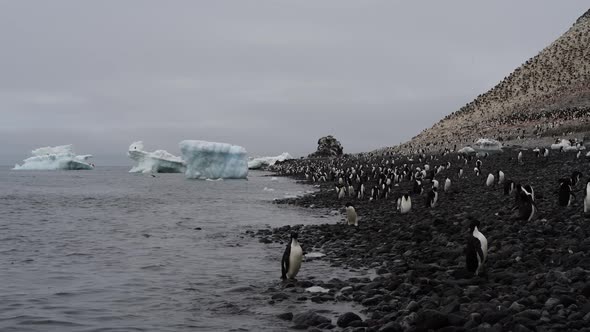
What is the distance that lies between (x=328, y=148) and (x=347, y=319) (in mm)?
85301

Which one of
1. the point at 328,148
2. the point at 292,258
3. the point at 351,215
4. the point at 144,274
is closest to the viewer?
the point at 292,258

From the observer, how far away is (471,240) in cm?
834

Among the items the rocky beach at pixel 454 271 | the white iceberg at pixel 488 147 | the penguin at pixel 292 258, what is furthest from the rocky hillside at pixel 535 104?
the penguin at pixel 292 258

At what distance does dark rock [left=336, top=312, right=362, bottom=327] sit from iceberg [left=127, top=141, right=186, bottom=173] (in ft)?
209

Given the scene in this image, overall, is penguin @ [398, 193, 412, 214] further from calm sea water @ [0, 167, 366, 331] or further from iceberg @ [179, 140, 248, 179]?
iceberg @ [179, 140, 248, 179]

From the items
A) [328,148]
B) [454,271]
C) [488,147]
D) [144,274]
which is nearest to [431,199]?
[454,271]

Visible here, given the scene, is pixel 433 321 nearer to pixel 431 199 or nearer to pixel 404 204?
pixel 404 204

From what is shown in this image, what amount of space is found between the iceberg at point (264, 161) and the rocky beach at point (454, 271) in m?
76.5

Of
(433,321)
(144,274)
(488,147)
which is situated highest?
(488,147)

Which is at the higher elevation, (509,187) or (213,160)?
(213,160)

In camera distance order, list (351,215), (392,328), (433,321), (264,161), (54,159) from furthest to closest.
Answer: (264,161) < (54,159) < (351,215) < (392,328) < (433,321)

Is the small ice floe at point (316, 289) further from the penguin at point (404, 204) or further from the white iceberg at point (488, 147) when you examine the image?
the white iceberg at point (488, 147)

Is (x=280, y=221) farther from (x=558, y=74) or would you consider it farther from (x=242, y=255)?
(x=558, y=74)

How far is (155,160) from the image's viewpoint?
72.4 meters
